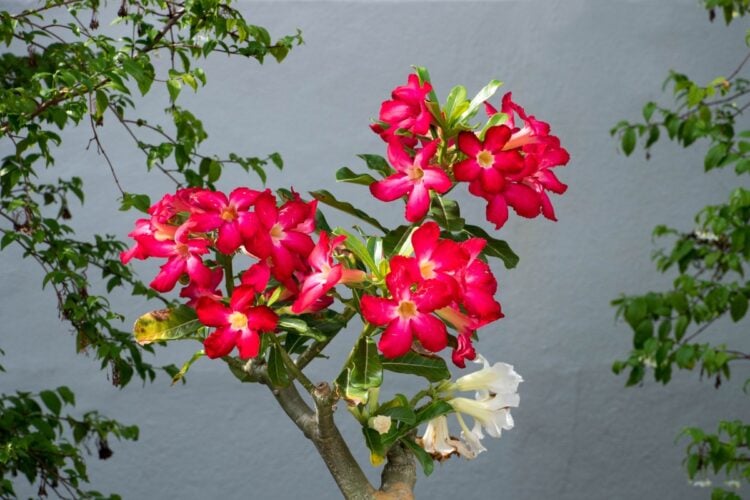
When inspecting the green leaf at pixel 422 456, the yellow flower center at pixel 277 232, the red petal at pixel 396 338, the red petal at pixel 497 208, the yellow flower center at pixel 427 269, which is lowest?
the green leaf at pixel 422 456

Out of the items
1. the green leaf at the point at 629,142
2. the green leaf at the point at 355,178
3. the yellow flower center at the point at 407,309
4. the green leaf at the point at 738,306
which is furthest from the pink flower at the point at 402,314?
the green leaf at the point at 629,142

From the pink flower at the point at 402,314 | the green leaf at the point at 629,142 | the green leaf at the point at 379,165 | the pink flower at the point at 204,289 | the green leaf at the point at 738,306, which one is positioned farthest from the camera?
the green leaf at the point at 629,142

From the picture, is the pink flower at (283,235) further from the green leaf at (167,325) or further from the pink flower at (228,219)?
the green leaf at (167,325)

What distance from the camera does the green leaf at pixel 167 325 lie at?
1.03m

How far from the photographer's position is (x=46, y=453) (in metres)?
2.12

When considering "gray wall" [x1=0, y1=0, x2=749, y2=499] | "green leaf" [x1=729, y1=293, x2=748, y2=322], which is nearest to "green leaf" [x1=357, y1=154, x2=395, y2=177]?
"green leaf" [x1=729, y1=293, x2=748, y2=322]

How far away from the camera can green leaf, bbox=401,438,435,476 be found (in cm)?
106

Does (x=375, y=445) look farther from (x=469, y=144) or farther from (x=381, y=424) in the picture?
(x=469, y=144)

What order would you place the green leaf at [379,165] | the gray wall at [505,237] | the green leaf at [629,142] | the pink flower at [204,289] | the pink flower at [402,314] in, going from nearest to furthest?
1. the pink flower at [402,314]
2. the pink flower at [204,289]
3. the green leaf at [379,165]
4. the green leaf at [629,142]
5. the gray wall at [505,237]

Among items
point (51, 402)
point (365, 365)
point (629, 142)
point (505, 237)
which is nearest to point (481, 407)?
point (365, 365)

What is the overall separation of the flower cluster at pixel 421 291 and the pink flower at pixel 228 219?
13 centimetres

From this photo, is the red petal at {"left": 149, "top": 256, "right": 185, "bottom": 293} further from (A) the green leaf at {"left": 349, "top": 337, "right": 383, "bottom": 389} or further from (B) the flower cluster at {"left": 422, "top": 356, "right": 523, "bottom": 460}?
(B) the flower cluster at {"left": 422, "top": 356, "right": 523, "bottom": 460}

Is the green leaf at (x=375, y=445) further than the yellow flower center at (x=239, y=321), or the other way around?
the green leaf at (x=375, y=445)

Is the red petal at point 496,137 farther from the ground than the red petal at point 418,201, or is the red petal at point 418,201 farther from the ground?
the red petal at point 496,137
